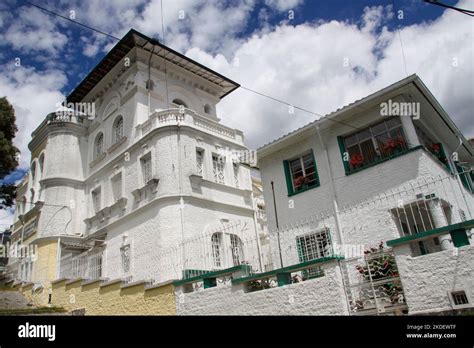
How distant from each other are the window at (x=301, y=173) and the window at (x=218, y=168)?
6178 millimetres

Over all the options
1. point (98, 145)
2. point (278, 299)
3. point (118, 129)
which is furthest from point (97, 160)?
point (278, 299)

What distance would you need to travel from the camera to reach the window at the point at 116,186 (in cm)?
1970

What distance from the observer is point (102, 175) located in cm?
2119

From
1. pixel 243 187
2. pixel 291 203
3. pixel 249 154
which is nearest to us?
pixel 291 203

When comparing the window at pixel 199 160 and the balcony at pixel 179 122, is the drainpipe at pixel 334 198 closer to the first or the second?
the window at pixel 199 160

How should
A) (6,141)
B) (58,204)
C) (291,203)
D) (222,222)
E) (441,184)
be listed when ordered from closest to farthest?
(441,184), (291,203), (6,141), (222,222), (58,204)

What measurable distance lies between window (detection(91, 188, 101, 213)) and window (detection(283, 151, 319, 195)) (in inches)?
476

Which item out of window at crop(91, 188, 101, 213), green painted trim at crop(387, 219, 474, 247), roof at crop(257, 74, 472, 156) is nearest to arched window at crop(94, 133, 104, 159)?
window at crop(91, 188, 101, 213)

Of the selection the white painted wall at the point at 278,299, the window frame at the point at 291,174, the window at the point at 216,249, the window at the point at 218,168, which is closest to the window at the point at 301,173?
the window frame at the point at 291,174

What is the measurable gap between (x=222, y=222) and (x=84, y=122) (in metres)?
12.0

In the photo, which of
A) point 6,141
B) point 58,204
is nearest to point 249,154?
point 6,141

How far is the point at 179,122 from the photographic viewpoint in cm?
1795

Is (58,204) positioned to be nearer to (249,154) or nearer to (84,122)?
(84,122)

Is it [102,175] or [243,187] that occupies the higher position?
[102,175]
